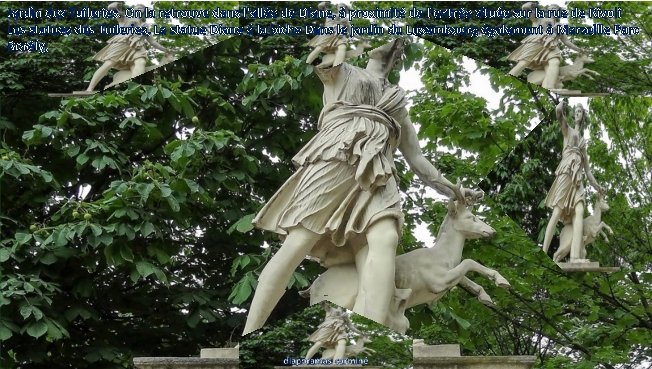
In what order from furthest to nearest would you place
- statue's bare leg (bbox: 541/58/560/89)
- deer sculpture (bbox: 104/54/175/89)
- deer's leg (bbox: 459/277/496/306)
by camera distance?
deer sculpture (bbox: 104/54/175/89)
statue's bare leg (bbox: 541/58/560/89)
deer's leg (bbox: 459/277/496/306)

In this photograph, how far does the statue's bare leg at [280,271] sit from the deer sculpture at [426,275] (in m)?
0.30

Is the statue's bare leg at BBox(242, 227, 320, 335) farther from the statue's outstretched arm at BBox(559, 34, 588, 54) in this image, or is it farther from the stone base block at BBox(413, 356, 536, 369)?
the statue's outstretched arm at BBox(559, 34, 588, 54)

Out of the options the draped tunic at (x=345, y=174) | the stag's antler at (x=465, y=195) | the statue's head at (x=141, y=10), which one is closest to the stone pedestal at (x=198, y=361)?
the draped tunic at (x=345, y=174)

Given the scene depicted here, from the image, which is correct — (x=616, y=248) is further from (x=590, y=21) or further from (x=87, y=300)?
(x=87, y=300)

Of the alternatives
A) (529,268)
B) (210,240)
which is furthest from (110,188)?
(529,268)

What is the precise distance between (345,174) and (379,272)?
2.31ft

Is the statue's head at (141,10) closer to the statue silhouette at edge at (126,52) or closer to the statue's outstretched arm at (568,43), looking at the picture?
the statue silhouette at edge at (126,52)

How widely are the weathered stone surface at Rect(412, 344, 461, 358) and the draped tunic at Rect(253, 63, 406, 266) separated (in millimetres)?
747

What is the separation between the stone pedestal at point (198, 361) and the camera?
25.9 ft

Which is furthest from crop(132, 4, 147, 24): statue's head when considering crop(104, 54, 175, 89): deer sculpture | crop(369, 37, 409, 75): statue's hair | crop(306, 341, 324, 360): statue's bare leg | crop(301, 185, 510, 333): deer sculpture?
crop(306, 341, 324, 360): statue's bare leg

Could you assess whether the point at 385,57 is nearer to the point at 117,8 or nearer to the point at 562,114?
the point at 562,114

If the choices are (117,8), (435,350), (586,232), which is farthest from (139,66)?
(586,232)

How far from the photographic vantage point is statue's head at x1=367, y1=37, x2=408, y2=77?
8453mm

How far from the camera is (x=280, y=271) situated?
7930mm
